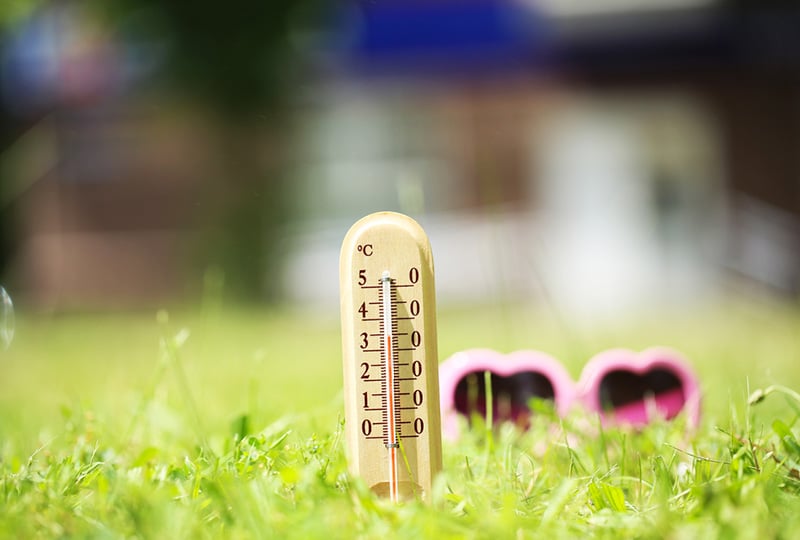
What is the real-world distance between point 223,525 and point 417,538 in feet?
0.86

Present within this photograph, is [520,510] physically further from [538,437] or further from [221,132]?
[221,132]

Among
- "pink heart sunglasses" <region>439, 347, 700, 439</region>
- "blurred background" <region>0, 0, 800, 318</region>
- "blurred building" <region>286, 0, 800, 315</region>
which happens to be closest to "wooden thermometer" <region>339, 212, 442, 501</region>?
"pink heart sunglasses" <region>439, 347, 700, 439</region>

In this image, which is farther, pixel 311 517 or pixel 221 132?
pixel 221 132

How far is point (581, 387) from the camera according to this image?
72.1 inches

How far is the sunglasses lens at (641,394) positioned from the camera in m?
1.80

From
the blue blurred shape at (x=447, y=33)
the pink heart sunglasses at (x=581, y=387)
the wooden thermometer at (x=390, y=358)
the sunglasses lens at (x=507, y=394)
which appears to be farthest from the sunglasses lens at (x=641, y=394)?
the blue blurred shape at (x=447, y=33)

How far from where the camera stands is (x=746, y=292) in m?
10.6

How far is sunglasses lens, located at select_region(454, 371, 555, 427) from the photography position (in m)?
1.80

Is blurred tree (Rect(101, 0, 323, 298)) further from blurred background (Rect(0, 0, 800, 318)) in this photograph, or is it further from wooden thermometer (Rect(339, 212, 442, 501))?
wooden thermometer (Rect(339, 212, 442, 501))

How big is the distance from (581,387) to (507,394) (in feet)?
0.51

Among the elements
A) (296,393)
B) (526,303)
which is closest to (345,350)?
(296,393)

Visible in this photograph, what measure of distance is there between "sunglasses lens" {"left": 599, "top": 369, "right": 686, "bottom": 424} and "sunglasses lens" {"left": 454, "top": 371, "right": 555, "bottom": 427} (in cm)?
12

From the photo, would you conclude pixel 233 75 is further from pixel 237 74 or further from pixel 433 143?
pixel 433 143

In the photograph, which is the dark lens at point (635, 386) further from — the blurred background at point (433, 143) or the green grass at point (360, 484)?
the blurred background at point (433, 143)
